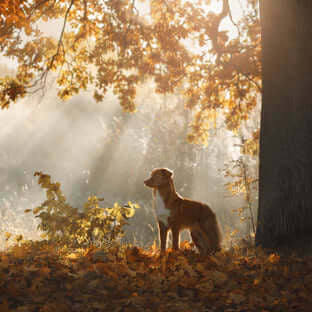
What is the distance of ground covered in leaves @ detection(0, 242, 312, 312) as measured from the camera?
2510 millimetres

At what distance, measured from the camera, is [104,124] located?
24.8 meters

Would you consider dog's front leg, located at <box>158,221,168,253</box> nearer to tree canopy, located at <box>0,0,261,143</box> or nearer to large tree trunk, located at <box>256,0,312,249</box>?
large tree trunk, located at <box>256,0,312,249</box>

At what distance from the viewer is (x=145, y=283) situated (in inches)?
115

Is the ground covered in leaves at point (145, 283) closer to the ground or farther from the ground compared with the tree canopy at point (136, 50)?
closer to the ground

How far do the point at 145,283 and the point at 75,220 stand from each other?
2.09 meters

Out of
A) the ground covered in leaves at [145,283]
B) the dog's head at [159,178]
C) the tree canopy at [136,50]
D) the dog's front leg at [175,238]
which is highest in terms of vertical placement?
the tree canopy at [136,50]

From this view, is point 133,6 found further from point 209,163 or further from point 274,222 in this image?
point 209,163

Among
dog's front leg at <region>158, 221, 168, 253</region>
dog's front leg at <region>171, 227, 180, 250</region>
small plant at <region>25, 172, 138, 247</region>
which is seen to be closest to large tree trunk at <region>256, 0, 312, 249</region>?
dog's front leg at <region>171, 227, 180, 250</region>

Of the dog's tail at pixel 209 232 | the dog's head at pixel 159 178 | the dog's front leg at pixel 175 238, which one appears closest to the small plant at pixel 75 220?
the dog's head at pixel 159 178

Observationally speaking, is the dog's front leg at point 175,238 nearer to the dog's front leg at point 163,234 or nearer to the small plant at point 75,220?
the dog's front leg at point 163,234

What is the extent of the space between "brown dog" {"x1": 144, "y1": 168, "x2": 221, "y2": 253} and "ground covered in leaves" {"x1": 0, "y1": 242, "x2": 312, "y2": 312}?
965mm

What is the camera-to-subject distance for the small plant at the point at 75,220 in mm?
4555

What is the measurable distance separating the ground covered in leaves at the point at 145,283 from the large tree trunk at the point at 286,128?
2.81ft

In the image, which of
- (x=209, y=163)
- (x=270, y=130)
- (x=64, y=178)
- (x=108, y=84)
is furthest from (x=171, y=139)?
(x=270, y=130)
